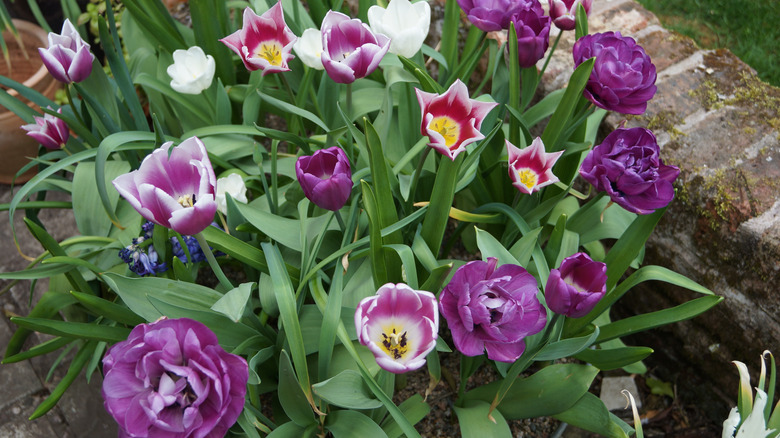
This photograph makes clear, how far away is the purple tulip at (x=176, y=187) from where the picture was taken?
34.5 inches

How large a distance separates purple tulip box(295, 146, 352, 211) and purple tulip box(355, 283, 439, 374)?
213 millimetres

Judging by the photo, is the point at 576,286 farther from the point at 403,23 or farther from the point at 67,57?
the point at 67,57

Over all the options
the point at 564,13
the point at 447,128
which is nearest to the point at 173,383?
the point at 447,128

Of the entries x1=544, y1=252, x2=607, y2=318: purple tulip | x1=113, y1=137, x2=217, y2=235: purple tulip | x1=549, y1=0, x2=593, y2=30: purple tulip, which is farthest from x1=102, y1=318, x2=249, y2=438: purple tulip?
x1=549, y1=0, x2=593, y2=30: purple tulip

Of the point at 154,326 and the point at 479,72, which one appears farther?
the point at 479,72

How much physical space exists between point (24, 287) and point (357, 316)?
1.72 meters

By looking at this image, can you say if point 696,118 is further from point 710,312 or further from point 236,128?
point 236,128

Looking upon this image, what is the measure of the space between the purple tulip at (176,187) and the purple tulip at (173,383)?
15 cm

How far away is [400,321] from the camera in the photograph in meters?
0.97

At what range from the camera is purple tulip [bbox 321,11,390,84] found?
113cm

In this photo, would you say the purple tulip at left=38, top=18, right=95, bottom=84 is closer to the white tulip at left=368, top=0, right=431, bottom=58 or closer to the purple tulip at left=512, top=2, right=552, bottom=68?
Answer: the white tulip at left=368, top=0, right=431, bottom=58

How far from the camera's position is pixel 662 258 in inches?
64.7

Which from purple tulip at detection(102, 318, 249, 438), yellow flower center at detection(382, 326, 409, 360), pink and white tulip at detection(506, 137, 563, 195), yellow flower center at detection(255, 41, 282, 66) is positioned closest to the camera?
purple tulip at detection(102, 318, 249, 438)

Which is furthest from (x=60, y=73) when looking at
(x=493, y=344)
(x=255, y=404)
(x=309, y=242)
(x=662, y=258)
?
(x=662, y=258)
